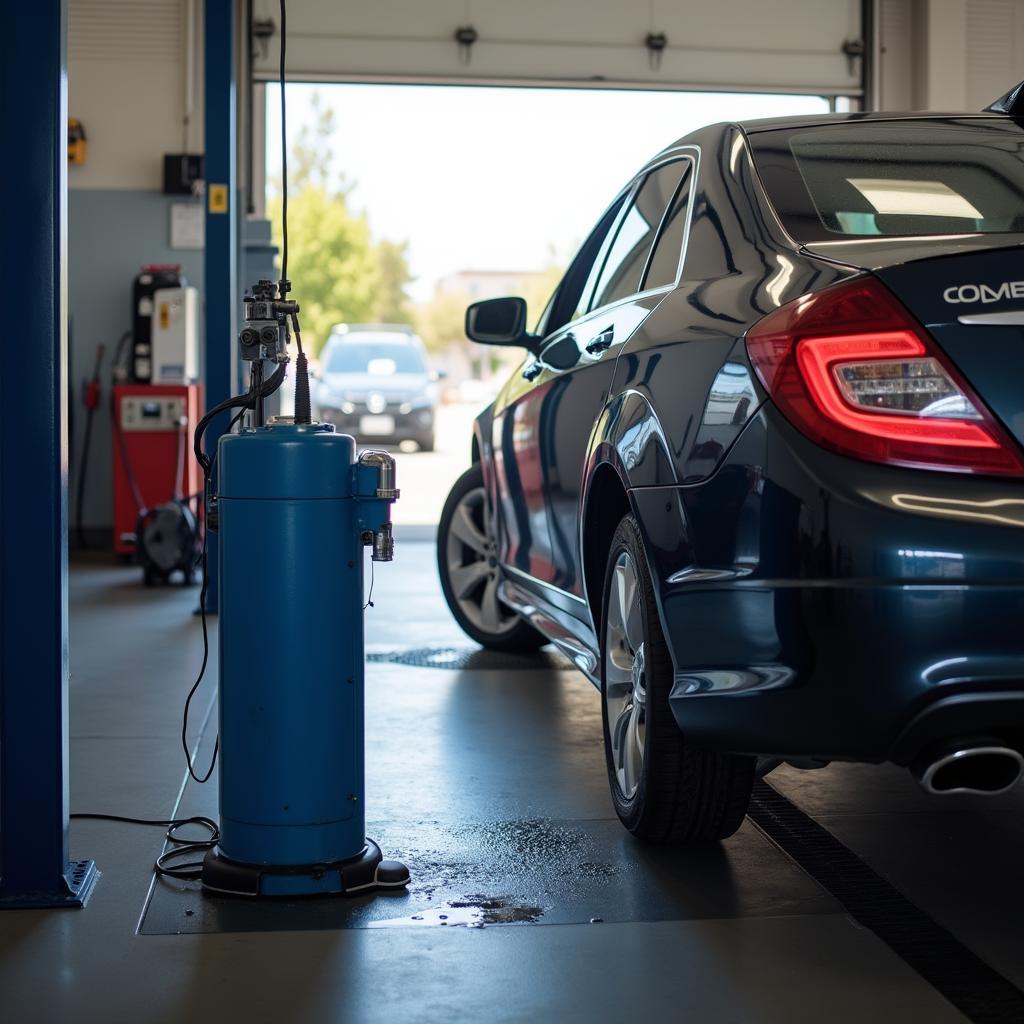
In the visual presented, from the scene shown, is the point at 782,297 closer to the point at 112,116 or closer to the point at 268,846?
the point at 268,846

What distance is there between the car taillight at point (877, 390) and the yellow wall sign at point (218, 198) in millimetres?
5036

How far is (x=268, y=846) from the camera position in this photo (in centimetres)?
272

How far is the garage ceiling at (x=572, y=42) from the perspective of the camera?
35.4 feet

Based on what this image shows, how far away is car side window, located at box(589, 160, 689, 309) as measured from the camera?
10.9 feet

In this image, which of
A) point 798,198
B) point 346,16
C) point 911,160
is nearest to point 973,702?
point 798,198

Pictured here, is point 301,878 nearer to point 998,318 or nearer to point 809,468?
point 809,468

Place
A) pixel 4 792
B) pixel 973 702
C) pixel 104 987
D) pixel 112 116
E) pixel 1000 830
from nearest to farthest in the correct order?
pixel 973 702 → pixel 104 987 → pixel 4 792 → pixel 1000 830 → pixel 112 116

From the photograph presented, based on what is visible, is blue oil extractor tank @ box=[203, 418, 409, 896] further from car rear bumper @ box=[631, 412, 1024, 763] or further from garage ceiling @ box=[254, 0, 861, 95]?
garage ceiling @ box=[254, 0, 861, 95]

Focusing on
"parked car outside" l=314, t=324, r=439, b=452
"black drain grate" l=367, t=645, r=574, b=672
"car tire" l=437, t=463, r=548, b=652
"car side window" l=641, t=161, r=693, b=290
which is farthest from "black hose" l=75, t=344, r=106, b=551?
"car side window" l=641, t=161, r=693, b=290

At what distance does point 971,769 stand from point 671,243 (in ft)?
4.57

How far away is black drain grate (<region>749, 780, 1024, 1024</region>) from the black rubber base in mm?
832

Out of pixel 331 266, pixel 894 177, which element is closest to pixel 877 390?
pixel 894 177

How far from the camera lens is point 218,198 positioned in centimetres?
682

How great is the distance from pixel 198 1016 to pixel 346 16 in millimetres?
9686
